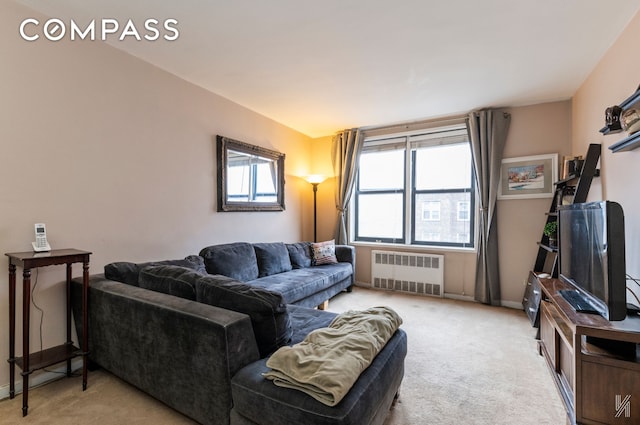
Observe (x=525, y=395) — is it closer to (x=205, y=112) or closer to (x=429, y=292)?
(x=429, y=292)

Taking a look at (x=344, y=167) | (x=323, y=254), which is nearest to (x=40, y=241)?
(x=323, y=254)

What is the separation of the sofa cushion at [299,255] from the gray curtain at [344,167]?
871 mm

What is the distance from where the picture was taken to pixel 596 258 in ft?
5.45

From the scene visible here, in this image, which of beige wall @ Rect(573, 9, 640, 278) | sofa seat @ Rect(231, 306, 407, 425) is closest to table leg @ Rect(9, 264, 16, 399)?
sofa seat @ Rect(231, 306, 407, 425)

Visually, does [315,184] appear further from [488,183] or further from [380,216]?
[488,183]

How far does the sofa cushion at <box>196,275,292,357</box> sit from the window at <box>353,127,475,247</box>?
3.36 metres

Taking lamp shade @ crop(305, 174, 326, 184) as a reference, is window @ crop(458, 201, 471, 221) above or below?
below

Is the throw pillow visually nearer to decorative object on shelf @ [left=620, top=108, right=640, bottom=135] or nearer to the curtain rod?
the curtain rod

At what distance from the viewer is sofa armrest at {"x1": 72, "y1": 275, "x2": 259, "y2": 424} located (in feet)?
4.64

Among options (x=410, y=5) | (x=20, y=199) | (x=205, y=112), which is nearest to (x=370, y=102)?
(x=410, y=5)

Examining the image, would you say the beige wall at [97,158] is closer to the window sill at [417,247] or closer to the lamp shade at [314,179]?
the lamp shade at [314,179]

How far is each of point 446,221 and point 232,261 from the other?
10.1ft

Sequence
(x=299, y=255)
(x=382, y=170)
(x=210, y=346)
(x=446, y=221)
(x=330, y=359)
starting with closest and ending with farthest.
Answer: (x=330, y=359)
(x=210, y=346)
(x=299, y=255)
(x=446, y=221)
(x=382, y=170)

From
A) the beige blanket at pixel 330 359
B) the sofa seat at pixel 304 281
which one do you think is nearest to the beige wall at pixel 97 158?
the sofa seat at pixel 304 281
